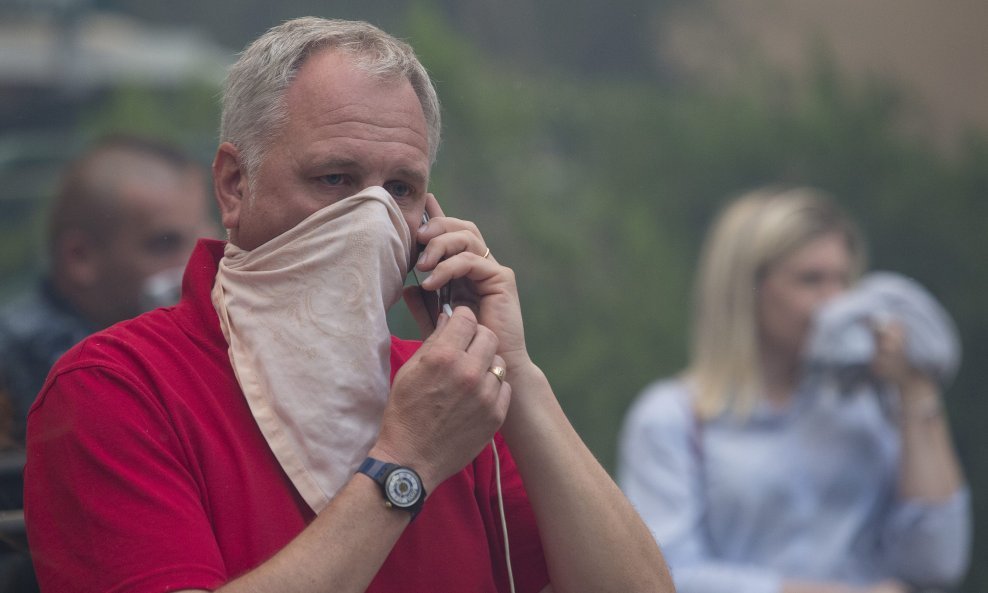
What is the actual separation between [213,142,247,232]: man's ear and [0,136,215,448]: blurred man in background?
1.14 meters

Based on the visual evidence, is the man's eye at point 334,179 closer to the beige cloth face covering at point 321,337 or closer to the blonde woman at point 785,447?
the beige cloth face covering at point 321,337

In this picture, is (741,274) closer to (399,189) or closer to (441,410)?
(399,189)

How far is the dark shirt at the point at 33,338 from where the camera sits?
2527mm

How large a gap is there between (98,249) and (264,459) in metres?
1.61

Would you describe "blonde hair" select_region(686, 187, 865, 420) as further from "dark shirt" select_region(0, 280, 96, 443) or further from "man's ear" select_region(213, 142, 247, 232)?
"man's ear" select_region(213, 142, 247, 232)

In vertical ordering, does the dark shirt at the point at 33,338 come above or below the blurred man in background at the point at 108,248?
below

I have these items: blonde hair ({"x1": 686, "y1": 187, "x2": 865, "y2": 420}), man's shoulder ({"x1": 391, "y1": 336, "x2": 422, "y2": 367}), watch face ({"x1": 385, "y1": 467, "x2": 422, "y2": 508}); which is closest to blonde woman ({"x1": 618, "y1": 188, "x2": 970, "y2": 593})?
blonde hair ({"x1": 686, "y1": 187, "x2": 865, "y2": 420})

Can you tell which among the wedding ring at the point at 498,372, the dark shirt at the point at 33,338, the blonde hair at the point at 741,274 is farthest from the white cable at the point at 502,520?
the blonde hair at the point at 741,274

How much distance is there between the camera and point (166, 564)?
1363mm

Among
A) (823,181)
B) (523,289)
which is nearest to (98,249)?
(523,289)

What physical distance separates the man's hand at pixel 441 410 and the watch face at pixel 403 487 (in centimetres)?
2

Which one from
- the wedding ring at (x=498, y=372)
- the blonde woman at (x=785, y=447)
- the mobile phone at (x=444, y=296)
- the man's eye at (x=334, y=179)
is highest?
the man's eye at (x=334, y=179)

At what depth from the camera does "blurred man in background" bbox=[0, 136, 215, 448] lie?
2881 mm

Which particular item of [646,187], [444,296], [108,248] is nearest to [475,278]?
[444,296]
